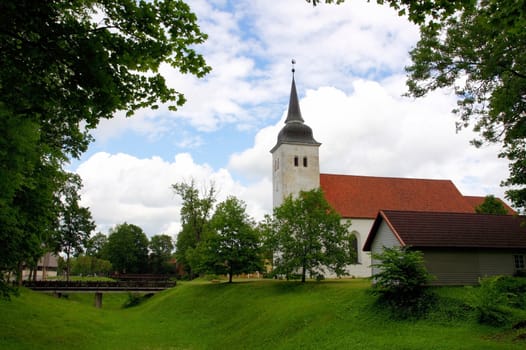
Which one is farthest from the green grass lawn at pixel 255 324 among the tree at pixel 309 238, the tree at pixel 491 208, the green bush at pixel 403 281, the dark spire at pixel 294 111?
the tree at pixel 491 208

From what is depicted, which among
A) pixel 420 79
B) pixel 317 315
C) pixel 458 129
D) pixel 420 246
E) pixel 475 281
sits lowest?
pixel 317 315

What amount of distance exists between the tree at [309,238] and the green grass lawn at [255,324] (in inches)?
62.6

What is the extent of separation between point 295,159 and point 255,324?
83.6 ft

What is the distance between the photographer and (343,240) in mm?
32500

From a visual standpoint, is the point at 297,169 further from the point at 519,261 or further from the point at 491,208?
the point at 519,261

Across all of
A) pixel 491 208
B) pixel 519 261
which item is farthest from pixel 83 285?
pixel 491 208

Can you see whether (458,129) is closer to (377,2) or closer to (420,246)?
(420,246)

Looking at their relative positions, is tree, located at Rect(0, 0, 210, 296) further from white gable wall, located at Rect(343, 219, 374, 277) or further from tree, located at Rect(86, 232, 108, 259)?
tree, located at Rect(86, 232, 108, 259)

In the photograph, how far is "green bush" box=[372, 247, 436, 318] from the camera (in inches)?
774

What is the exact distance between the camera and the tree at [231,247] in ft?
119

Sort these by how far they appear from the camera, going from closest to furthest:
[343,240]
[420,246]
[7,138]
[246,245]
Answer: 1. [7,138]
2. [420,246]
3. [343,240]
4. [246,245]

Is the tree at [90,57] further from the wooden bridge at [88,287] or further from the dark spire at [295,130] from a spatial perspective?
the dark spire at [295,130]

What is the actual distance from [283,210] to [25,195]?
62.1 feet

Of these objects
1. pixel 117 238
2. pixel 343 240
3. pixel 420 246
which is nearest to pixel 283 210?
pixel 343 240
